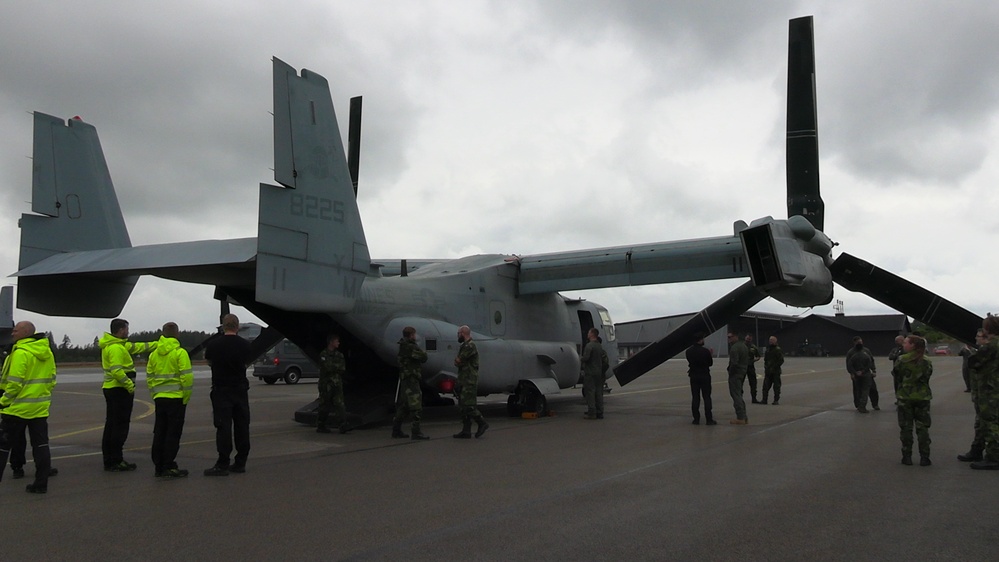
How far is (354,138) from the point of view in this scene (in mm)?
16078

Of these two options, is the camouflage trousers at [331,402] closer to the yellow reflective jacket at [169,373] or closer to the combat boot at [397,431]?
the combat boot at [397,431]

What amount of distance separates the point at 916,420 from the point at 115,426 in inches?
369

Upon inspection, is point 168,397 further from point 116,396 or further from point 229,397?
point 116,396

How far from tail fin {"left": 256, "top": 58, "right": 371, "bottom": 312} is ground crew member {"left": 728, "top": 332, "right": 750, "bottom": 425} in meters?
7.06

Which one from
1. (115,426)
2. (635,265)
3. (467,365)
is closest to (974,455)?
(467,365)

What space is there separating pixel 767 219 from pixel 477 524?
23.8 feet

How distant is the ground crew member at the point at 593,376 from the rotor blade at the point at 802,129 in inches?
169

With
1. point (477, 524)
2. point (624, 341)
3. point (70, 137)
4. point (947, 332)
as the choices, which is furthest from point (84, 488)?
point (624, 341)

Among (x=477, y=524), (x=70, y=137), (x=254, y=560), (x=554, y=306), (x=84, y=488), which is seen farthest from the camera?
(x=554, y=306)

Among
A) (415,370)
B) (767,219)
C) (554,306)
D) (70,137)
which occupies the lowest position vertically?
(415,370)

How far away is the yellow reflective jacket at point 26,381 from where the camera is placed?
6891 mm

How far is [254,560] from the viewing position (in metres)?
4.58

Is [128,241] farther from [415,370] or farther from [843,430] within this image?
[843,430]

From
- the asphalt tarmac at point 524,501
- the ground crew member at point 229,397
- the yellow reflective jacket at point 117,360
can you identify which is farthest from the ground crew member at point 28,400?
the ground crew member at point 229,397
